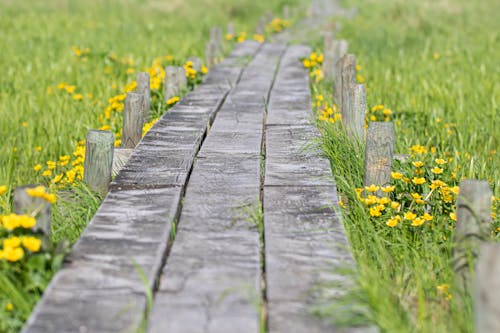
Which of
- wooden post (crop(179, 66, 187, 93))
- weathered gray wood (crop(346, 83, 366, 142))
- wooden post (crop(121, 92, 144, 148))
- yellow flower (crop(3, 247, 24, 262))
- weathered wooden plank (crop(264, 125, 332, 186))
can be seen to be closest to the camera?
yellow flower (crop(3, 247, 24, 262))

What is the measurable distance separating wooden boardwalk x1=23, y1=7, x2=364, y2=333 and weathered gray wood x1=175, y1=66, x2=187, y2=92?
167 centimetres

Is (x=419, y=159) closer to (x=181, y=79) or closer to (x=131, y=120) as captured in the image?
(x=131, y=120)

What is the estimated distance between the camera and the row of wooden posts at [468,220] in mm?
1860

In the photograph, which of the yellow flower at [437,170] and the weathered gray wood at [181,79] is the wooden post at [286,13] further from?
the yellow flower at [437,170]

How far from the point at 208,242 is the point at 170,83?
382cm

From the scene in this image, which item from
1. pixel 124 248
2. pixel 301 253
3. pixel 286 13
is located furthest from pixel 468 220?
pixel 286 13

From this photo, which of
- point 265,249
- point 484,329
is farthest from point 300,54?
point 484,329

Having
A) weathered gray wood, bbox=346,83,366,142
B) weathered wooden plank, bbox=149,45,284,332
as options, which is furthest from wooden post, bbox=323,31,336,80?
weathered wooden plank, bbox=149,45,284,332

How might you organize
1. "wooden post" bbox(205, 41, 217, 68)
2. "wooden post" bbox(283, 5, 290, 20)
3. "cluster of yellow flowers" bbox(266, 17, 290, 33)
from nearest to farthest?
"wooden post" bbox(205, 41, 217, 68) < "cluster of yellow flowers" bbox(266, 17, 290, 33) < "wooden post" bbox(283, 5, 290, 20)

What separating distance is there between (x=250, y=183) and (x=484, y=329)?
1.98m

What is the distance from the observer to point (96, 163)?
3.84m

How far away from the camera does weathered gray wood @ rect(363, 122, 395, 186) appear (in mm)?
3912

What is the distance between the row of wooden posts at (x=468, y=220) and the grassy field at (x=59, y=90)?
1.69 m

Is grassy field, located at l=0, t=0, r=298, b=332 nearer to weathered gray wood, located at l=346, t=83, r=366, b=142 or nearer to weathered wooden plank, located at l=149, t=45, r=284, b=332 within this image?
weathered wooden plank, located at l=149, t=45, r=284, b=332
